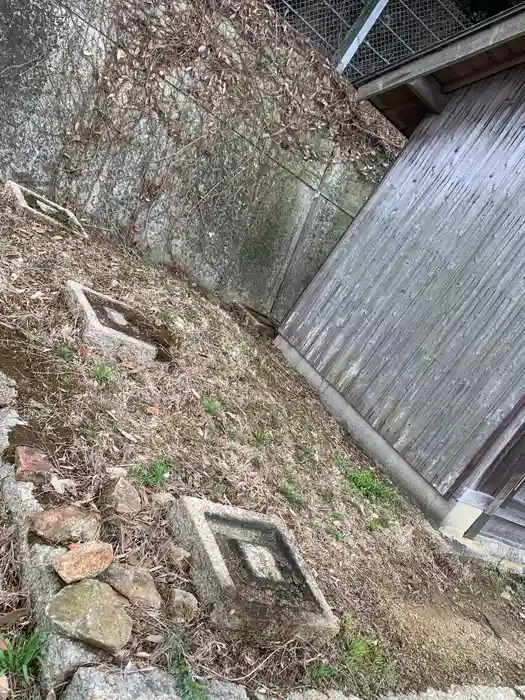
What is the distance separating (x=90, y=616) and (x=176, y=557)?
653 millimetres

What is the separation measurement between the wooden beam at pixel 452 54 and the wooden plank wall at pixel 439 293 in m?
0.53

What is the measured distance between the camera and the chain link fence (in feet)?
27.5

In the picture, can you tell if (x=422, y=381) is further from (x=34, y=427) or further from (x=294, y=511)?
(x=34, y=427)

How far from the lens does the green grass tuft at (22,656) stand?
202cm

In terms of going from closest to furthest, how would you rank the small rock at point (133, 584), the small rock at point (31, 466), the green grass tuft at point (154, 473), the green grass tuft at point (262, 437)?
1. the small rock at point (133, 584)
2. the small rock at point (31, 466)
3. the green grass tuft at point (154, 473)
4. the green grass tuft at point (262, 437)

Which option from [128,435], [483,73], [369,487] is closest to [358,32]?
[483,73]

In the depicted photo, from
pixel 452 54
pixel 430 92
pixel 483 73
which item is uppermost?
pixel 483 73

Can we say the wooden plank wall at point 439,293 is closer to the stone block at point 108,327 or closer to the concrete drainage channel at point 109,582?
the concrete drainage channel at point 109,582

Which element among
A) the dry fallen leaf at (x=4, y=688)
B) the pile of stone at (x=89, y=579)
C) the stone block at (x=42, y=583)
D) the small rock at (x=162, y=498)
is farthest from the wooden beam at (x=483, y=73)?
the dry fallen leaf at (x=4, y=688)

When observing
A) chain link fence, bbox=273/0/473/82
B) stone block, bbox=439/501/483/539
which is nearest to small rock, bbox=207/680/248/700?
stone block, bbox=439/501/483/539

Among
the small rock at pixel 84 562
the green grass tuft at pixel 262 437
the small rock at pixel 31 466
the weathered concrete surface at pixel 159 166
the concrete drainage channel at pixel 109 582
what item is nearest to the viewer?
the concrete drainage channel at pixel 109 582

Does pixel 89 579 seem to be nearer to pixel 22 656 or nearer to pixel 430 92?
pixel 22 656

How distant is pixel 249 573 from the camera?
9.10 feet

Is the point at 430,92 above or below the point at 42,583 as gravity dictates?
above
